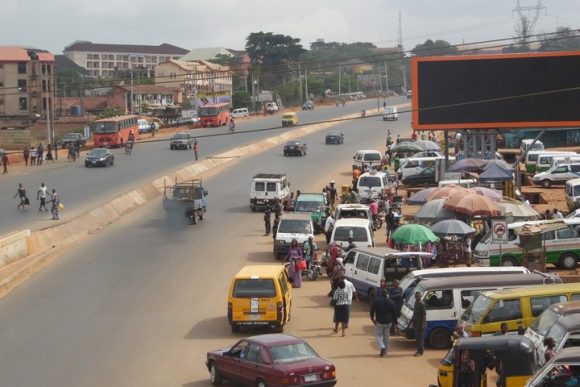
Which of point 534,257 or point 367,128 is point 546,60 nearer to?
point 534,257

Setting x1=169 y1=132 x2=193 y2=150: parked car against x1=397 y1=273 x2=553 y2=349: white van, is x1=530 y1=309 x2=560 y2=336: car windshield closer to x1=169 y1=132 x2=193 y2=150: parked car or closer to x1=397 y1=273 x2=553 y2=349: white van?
x1=397 y1=273 x2=553 y2=349: white van

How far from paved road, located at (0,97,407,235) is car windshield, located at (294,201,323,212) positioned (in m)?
6.46

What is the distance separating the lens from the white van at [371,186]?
150ft

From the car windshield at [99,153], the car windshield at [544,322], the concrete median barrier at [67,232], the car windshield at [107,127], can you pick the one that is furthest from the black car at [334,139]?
the car windshield at [544,322]

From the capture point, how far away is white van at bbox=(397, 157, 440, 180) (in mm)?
53094

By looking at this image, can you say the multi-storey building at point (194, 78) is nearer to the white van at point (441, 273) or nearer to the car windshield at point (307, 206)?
the car windshield at point (307, 206)

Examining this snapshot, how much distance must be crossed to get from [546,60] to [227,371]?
35734 mm

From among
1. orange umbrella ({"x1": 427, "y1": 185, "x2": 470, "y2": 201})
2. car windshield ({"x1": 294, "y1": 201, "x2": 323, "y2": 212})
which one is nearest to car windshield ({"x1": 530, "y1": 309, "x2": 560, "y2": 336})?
orange umbrella ({"x1": 427, "y1": 185, "x2": 470, "y2": 201})

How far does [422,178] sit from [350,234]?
70.2ft

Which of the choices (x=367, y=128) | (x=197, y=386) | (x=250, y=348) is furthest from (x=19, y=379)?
(x=367, y=128)

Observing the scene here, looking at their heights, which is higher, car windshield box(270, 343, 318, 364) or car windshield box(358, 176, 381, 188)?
car windshield box(358, 176, 381, 188)

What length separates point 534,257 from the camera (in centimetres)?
2925

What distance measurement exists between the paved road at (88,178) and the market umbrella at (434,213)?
598 centimetres

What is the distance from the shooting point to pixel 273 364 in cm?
1712
